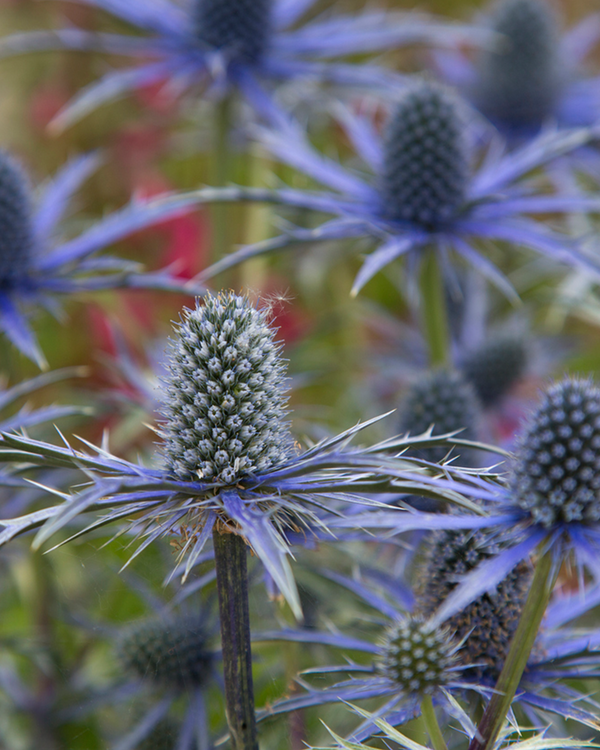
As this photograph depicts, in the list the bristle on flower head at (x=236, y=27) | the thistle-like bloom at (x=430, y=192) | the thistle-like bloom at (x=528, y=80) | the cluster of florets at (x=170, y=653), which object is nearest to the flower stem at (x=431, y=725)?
the cluster of florets at (x=170, y=653)

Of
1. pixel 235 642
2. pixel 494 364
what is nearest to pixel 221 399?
pixel 235 642

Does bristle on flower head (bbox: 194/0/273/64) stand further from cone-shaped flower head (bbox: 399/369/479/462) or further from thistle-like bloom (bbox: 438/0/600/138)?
cone-shaped flower head (bbox: 399/369/479/462)

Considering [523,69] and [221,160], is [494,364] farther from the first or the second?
[523,69]

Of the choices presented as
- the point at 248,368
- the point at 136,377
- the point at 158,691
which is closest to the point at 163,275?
the point at 136,377

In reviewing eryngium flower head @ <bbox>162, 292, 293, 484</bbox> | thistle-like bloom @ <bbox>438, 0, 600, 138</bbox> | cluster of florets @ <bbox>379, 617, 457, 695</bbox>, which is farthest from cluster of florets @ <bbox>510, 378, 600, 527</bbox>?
thistle-like bloom @ <bbox>438, 0, 600, 138</bbox>

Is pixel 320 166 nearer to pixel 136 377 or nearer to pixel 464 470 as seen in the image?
pixel 136 377
